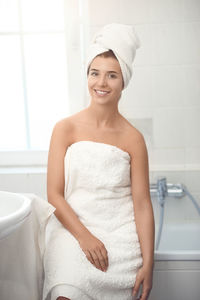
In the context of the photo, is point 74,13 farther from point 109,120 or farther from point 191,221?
point 191,221

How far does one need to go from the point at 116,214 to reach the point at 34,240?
0.29 metres

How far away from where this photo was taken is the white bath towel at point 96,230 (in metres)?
1.28

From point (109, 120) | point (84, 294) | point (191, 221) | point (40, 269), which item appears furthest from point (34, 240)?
point (191, 221)

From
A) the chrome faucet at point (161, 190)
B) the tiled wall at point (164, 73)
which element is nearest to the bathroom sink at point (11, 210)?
the chrome faucet at point (161, 190)

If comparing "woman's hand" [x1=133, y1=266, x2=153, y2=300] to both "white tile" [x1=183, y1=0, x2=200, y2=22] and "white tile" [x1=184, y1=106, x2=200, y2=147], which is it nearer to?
"white tile" [x1=184, y1=106, x2=200, y2=147]

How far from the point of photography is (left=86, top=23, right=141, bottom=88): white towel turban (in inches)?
56.2

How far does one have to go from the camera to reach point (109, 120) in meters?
1.53

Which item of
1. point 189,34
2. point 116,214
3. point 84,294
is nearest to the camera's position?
point 84,294

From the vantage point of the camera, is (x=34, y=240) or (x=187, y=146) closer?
(x=34, y=240)

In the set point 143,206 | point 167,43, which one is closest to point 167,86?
point 167,43

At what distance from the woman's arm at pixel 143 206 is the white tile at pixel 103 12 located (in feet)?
3.60

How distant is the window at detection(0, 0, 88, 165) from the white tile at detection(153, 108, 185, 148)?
53 centimetres

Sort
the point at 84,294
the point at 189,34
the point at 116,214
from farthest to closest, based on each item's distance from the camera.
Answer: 1. the point at 189,34
2. the point at 116,214
3. the point at 84,294

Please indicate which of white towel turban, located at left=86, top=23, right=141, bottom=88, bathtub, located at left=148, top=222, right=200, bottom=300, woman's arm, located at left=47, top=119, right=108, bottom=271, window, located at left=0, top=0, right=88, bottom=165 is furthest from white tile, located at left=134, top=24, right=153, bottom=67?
bathtub, located at left=148, top=222, right=200, bottom=300
